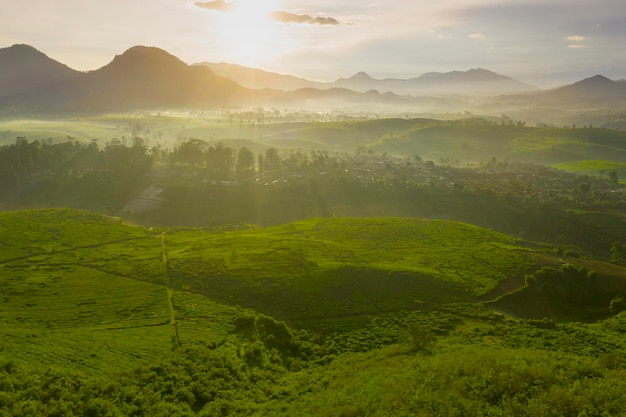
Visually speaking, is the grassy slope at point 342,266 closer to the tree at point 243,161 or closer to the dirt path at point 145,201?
the dirt path at point 145,201

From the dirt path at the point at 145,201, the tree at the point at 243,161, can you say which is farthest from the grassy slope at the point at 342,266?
the tree at the point at 243,161

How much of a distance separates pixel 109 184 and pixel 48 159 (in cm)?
3867

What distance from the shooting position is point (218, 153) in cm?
18700

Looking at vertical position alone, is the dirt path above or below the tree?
below

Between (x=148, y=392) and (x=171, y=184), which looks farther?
(x=171, y=184)

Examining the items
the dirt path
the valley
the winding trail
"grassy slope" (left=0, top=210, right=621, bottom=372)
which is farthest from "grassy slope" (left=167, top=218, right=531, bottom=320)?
the dirt path

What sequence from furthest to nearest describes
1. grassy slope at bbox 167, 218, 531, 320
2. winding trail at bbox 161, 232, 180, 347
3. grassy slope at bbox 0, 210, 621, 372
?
1. grassy slope at bbox 167, 218, 531, 320
2. winding trail at bbox 161, 232, 180, 347
3. grassy slope at bbox 0, 210, 621, 372

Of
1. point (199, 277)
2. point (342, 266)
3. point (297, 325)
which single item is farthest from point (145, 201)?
point (297, 325)

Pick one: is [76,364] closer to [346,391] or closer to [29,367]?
[29,367]

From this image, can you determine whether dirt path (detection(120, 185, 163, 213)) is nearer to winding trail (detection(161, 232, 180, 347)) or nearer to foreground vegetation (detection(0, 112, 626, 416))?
foreground vegetation (detection(0, 112, 626, 416))

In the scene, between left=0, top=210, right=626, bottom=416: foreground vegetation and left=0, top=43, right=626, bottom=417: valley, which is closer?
left=0, top=210, right=626, bottom=416: foreground vegetation

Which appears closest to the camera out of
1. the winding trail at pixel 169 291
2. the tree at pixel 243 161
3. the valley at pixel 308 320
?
the valley at pixel 308 320

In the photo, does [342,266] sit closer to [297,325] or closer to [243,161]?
[297,325]

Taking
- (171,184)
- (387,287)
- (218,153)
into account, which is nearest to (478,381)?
(387,287)
